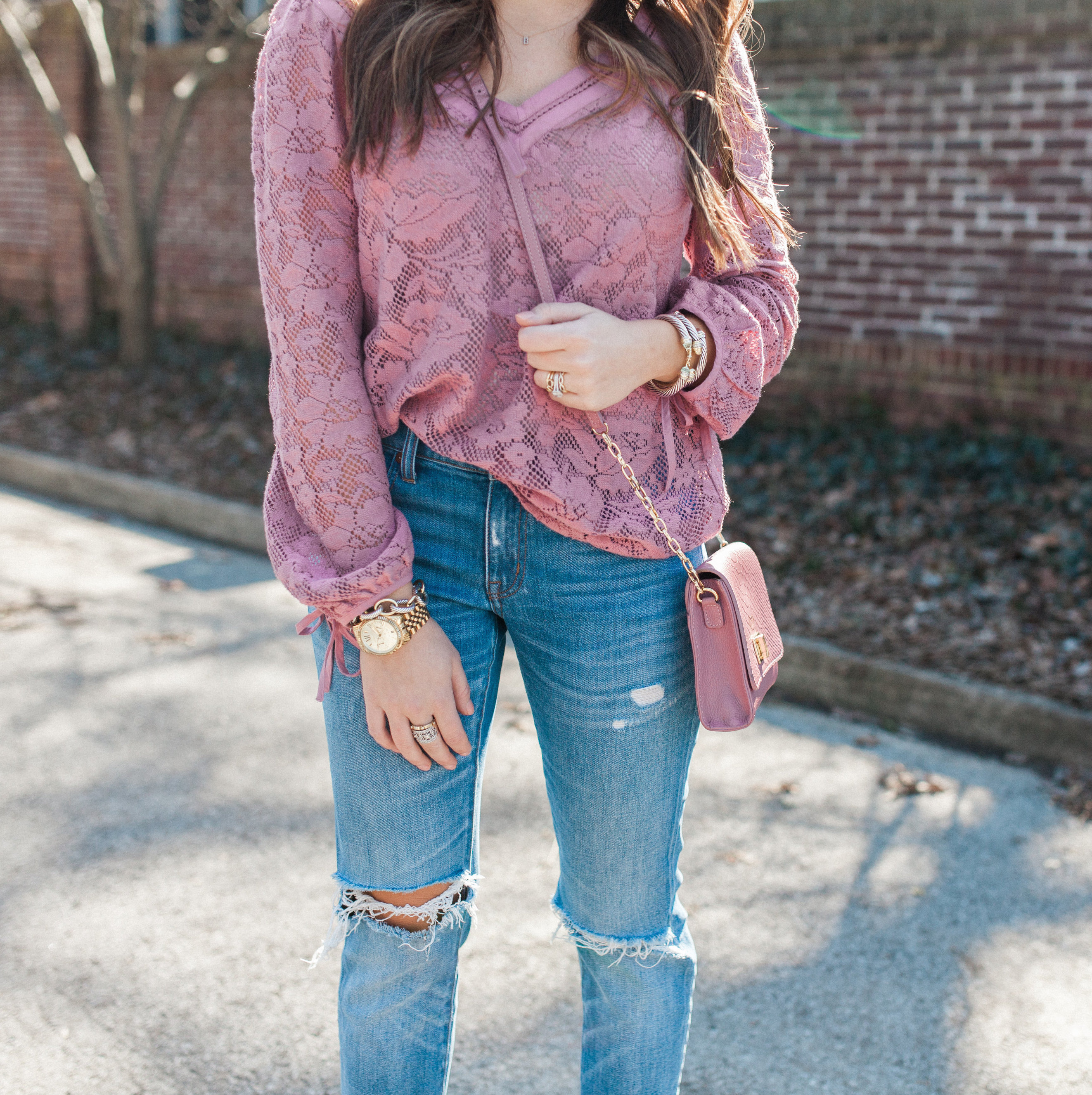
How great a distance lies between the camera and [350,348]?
4.28 ft

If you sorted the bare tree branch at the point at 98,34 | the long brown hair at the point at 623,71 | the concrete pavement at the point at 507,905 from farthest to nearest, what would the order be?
the bare tree branch at the point at 98,34
the concrete pavement at the point at 507,905
the long brown hair at the point at 623,71

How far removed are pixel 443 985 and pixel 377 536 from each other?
0.62 m

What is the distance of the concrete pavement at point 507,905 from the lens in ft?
7.34

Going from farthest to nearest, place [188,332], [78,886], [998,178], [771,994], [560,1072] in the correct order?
[188,332] < [998,178] < [78,886] < [771,994] < [560,1072]

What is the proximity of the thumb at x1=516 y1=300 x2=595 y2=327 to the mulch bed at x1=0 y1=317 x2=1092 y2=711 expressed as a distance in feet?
10.4

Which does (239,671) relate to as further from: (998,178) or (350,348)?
(998,178)

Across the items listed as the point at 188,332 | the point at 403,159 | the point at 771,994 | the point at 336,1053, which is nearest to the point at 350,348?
the point at 403,159

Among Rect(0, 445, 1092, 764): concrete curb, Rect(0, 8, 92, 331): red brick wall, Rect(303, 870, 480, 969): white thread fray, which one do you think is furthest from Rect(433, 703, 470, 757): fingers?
Rect(0, 8, 92, 331): red brick wall

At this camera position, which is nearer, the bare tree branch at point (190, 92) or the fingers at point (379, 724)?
the fingers at point (379, 724)

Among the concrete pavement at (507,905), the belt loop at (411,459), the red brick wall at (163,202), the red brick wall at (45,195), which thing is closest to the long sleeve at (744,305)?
the belt loop at (411,459)

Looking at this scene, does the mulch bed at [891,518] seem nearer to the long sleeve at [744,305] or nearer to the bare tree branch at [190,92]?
the bare tree branch at [190,92]

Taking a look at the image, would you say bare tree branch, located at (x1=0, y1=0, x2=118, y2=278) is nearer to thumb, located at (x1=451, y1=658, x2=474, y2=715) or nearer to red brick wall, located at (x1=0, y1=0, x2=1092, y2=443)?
red brick wall, located at (x1=0, y1=0, x2=1092, y2=443)

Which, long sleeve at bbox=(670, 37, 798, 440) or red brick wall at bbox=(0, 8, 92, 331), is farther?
red brick wall at bbox=(0, 8, 92, 331)

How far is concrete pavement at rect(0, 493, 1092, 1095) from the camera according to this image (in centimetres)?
224
